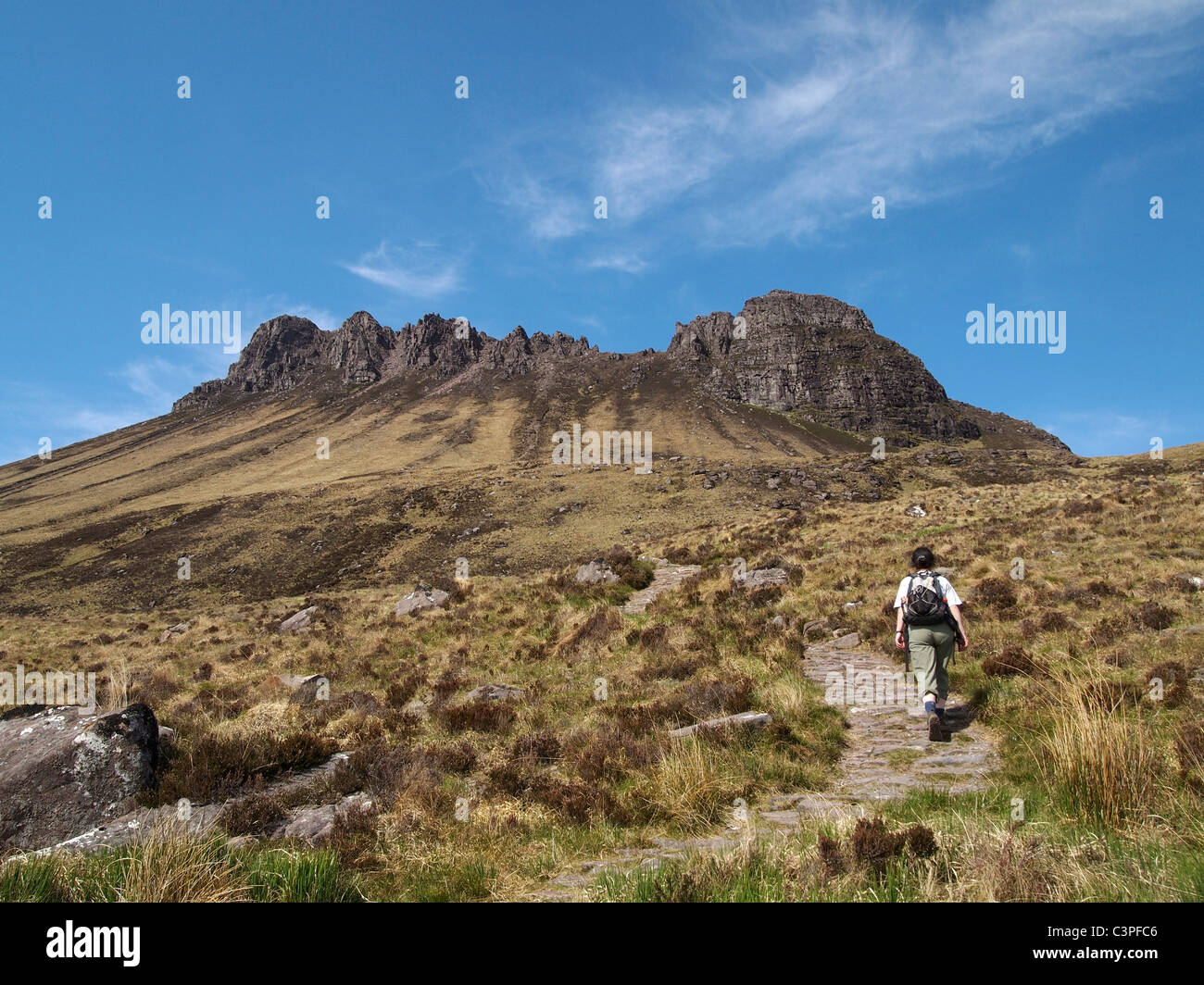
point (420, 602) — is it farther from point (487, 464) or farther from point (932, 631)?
point (487, 464)

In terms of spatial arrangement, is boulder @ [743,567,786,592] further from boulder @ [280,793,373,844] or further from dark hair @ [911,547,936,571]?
boulder @ [280,793,373,844]

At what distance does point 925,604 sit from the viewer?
26.3 feet

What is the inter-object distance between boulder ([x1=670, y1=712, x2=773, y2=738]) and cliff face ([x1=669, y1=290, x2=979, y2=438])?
514 feet

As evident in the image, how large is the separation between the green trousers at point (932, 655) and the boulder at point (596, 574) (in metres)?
14.6

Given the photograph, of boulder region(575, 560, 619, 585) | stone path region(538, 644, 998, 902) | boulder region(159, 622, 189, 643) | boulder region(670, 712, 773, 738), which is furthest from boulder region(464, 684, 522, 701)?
boulder region(159, 622, 189, 643)

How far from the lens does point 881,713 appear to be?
891 cm

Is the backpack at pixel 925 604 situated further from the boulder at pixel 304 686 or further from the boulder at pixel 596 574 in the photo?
the boulder at pixel 596 574

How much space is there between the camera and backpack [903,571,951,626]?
7.98 metres

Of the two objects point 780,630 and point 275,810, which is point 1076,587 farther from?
point 275,810

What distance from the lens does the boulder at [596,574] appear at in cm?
2273

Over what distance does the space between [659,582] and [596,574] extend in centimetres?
249

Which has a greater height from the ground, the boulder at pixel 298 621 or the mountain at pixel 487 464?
the mountain at pixel 487 464

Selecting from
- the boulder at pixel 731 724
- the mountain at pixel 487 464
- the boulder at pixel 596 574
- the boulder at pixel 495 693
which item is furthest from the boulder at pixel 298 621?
the boulder at pixel 731 724

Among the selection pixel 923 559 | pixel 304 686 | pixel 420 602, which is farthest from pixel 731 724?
pixel 420 602
